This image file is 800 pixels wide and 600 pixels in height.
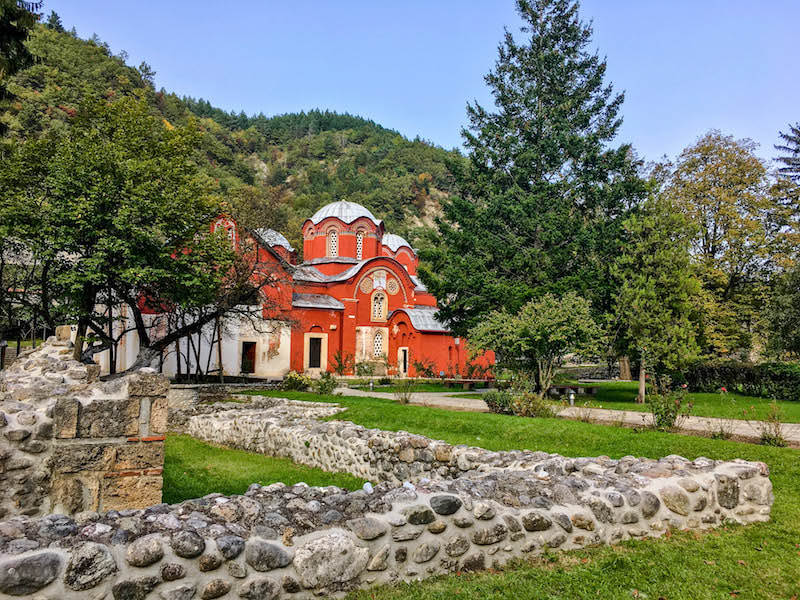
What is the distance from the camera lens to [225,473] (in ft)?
27.7

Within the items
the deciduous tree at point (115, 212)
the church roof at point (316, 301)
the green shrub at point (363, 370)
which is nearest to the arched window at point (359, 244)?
the church roof at point (316, 301)

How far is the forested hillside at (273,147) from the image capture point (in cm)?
4734

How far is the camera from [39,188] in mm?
15883

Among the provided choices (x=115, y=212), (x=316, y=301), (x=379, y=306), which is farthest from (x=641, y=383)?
(x=316, y=301)

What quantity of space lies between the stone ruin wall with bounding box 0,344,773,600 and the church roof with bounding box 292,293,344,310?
25395mm

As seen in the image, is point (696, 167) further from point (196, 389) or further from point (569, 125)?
point (196, 389)

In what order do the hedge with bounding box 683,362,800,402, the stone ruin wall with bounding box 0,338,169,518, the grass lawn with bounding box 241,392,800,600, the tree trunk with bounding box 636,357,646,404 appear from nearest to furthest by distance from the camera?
the grass lawn with bounding box 241,392,800,600
the stone ruin wall with bounding box 0,338,169,518
the tree trunk with bounding box 636,357,646,404
the hedge with bounding box 683,362,800,402

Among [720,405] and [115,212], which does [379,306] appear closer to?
[115,212]

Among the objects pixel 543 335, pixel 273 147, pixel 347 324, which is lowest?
pixel 543 335

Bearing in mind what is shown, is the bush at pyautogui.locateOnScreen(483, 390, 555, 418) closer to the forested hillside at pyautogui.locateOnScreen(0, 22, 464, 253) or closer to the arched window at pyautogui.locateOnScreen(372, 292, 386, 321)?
the forested hillside at pyautogui.locateOnScreen(0, 22, 464, 253)

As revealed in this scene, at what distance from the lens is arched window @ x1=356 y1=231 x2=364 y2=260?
34875 mm

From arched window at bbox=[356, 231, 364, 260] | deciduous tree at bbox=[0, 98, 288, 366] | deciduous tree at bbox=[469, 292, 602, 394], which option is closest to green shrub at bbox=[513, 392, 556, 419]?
deciduous tree at bbox=[469, 292, 602, 394]

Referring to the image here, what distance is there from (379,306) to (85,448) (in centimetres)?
2923

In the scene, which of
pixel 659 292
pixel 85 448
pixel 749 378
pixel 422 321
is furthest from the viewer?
pixel 422 321
